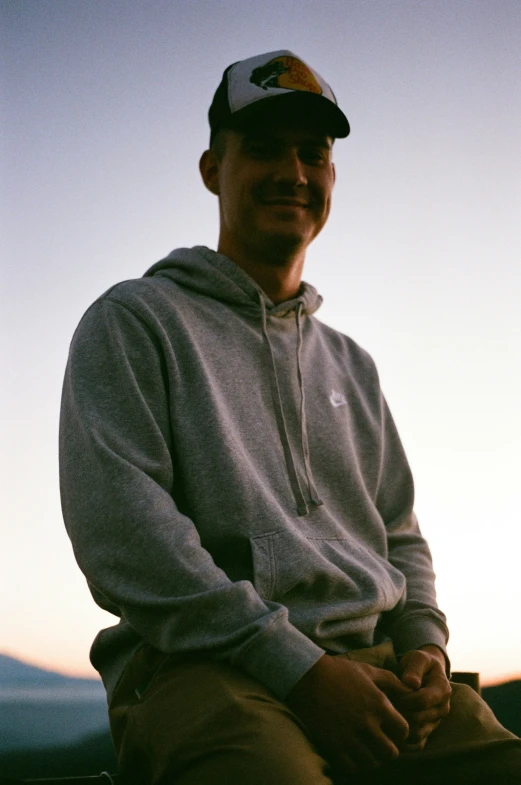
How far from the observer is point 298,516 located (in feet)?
5.87

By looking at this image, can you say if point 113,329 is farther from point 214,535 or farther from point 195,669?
point 195,669

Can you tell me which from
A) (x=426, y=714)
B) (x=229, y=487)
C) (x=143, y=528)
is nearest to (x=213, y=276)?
(x=229, y=487)

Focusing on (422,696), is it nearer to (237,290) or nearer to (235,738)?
(235,738)

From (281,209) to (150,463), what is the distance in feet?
2.93

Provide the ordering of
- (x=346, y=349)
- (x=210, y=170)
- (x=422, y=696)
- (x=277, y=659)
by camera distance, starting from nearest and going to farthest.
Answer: (x=277, y=659) → (x=422, y=696) → (x=210, y=170) → (x=346, y=349)

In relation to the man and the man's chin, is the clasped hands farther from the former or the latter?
the man's chin

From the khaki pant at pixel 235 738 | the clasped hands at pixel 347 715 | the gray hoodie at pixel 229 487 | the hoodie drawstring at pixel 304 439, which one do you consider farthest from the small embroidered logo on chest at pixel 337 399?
the clasped hands at pixel 347 715

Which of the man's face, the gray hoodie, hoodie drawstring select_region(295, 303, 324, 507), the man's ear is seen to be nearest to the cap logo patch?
the man's face

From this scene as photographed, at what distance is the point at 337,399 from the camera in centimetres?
216

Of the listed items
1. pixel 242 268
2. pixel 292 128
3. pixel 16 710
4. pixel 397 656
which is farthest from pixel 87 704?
pixel 292 128

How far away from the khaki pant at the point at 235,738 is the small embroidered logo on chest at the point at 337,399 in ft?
2.31

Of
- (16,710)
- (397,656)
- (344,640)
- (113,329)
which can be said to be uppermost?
(113,329)

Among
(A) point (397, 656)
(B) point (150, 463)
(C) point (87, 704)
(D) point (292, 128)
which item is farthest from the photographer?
(C) point (87, 704)

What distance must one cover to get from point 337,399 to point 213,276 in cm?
52
